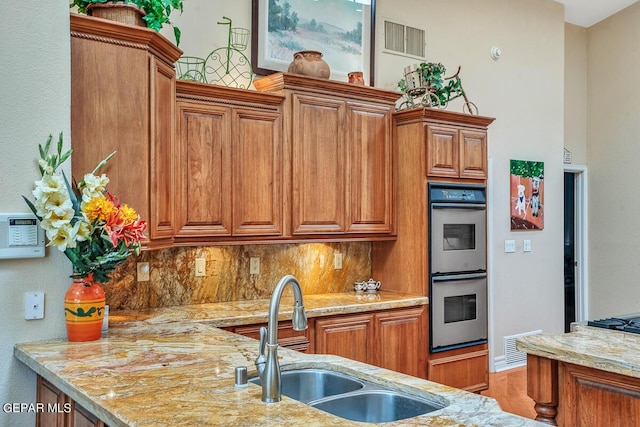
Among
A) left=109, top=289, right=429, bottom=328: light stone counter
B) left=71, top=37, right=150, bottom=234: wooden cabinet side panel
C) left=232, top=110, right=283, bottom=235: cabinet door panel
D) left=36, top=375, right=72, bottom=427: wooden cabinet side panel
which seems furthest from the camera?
left=232, top=110, right=283, bottom=235: cabinet door panel

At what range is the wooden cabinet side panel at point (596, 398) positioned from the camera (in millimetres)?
2168

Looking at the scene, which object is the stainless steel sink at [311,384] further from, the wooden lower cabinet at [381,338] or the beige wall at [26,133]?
A: the wooden lower cabinet at [381,338]

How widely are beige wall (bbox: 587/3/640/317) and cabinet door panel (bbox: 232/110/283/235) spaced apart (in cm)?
462

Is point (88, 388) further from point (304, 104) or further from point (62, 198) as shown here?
point (304, 104)

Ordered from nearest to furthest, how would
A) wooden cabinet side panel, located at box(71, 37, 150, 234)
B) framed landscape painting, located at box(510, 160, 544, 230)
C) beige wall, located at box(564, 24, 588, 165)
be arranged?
wooden cabinet side panel, located at box(71, 37, 150, 234) < framed landscape painting, located at box(510, 160, 544, 230) < beige wall, located at box(564, 24, 588, 165)

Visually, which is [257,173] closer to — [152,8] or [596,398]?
[152,8]

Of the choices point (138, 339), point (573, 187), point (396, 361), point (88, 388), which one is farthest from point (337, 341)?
point (573, 187)

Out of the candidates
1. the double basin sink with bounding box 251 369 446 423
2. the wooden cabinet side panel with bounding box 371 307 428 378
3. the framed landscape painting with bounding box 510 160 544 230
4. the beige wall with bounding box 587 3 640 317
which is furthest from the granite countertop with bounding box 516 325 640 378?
the beige wall with bounding box 587 3 640 317

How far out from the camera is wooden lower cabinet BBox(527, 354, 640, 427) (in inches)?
Answer: 85.8

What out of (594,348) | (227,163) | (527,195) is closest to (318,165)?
(227,163)

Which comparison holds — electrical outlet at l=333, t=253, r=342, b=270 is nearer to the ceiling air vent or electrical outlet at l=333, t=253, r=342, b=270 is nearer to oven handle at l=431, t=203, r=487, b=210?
oven handle at l=431, t=203, r=487, b=210

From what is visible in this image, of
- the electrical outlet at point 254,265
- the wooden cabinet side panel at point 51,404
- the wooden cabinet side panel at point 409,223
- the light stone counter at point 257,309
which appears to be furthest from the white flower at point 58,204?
the wooden cabinet side panel at point 409,223

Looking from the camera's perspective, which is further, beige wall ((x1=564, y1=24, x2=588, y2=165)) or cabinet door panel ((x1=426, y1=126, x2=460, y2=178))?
beige wall ((x1=564, y1=24, x2=588, y2=165))

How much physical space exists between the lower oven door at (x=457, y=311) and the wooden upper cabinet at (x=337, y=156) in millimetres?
582
